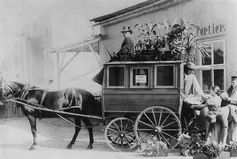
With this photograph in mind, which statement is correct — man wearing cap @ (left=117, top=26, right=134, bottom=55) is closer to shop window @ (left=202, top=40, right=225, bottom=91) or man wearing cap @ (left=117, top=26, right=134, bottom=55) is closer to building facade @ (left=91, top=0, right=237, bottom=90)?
building facade @ (left=91, top=0, right=237, bottom=90)

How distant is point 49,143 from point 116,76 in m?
1.79

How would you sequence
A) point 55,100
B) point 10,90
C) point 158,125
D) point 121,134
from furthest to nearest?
point 55,100 → point 10,90 → point 121,134 → point 158,125

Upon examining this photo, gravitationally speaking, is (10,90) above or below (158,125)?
above

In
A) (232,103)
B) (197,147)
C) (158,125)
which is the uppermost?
(232,103)

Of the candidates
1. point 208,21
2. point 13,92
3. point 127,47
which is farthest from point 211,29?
point 13,92

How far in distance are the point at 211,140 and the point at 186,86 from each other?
95cm

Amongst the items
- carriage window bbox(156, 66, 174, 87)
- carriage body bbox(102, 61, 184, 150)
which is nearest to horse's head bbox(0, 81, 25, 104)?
carriage body bbox(102, 61, 184, 150)

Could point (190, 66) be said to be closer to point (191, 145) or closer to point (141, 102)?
point (141, 102)

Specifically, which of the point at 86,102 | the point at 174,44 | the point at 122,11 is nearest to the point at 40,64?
the point at 86,102

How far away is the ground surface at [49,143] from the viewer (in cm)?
638

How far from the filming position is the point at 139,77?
624cm

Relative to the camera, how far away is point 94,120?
708 centimetres

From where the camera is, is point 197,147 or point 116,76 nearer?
point 197,147

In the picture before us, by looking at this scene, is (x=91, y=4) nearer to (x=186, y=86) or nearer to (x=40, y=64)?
(x=40, y=64)
